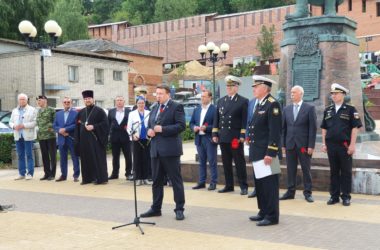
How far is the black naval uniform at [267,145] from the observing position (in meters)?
6.94

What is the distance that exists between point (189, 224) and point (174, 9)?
86543mm

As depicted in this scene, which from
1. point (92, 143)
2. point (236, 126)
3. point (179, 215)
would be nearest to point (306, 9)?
point (236, 126)

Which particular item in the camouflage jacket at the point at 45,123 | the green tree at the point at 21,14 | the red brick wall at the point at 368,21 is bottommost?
the camouflage jacket at the point at 45,123

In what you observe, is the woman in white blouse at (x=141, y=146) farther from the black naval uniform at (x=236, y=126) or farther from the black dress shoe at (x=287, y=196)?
the black dress shoe at (x=287, y=196)

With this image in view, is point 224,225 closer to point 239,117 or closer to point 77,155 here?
point 239,117

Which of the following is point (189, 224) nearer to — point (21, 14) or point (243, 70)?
point (21, 14)

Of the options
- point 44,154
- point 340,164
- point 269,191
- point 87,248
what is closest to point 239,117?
A: point 340,164

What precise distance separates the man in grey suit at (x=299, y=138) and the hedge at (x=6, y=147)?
9579 millimetres

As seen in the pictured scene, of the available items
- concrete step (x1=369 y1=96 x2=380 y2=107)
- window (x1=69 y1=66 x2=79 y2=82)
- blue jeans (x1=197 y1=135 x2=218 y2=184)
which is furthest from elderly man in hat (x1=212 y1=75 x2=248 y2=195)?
window (x1=69 y1=66 x2=79 y2=82)

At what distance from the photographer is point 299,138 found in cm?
862

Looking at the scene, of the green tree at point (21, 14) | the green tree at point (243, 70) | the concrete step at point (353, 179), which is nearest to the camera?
the concrete step at point (353, 179)

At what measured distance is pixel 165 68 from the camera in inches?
3164

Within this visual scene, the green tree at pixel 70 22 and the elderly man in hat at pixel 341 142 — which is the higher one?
the green tree at pixel 70 22

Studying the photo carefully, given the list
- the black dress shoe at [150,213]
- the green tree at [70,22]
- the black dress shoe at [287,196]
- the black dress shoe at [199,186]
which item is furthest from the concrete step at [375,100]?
the green tree at [70,22]
